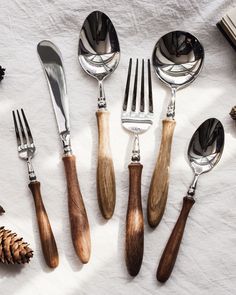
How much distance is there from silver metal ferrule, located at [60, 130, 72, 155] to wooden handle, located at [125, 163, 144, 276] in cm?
13

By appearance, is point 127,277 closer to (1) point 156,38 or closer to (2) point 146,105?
(2) point 146,105

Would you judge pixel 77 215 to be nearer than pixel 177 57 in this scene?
Yes

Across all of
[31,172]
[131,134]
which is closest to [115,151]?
[131,134]

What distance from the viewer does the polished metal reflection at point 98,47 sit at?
107cm

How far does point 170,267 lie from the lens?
3.08 feet

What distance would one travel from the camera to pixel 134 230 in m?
0.95

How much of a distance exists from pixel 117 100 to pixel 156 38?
0.49ft

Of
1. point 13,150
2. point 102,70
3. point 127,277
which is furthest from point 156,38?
point 127,277

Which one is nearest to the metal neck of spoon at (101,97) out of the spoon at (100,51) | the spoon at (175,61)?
the spoon at (100,51)

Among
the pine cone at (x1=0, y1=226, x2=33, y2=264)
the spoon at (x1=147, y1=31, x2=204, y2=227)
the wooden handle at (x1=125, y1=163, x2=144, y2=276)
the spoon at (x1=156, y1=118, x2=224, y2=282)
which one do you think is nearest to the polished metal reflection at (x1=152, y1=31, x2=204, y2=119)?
the spoon at (x1=147, y1=31, x2=204, y2=227)

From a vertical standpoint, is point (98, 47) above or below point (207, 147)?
above

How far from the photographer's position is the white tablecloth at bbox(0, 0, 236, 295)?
954mm

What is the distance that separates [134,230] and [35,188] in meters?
0.19

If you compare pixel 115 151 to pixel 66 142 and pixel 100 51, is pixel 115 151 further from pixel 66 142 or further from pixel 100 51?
pixel 100 51
